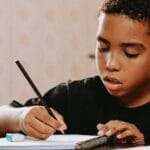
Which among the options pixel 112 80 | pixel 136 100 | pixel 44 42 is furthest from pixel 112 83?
pixel 44 42

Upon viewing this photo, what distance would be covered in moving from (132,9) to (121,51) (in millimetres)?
93

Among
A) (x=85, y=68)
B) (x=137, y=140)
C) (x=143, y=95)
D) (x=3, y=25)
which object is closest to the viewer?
(x=137, y=140)

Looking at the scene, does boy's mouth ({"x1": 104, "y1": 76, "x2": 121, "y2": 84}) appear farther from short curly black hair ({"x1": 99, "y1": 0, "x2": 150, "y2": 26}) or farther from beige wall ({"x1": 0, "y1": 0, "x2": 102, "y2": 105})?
beige wall ({"x1": 0, "y1": 0, "x2": 102, "y2": 105})

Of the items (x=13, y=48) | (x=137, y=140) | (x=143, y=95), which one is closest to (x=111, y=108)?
(x=143, y=95)

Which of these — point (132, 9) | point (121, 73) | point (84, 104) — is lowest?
point (84, 104)

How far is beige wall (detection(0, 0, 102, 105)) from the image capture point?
94.4 inches

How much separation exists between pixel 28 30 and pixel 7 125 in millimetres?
1542

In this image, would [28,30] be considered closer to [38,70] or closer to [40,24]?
[40,24]

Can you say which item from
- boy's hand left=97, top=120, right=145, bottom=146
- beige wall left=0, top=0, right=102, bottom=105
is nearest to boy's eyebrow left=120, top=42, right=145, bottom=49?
boy's hand left=97, top=120, right=145, bottom=146

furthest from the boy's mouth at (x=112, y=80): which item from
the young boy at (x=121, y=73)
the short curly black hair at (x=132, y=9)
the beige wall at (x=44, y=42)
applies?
the beige wall at (x=44, y=42)

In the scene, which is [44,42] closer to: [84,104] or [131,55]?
[84,104]

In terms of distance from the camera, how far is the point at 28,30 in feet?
8.00

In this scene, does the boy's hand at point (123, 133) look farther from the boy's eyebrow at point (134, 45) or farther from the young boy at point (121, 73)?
the boy's eyebrow at point (134, 45)

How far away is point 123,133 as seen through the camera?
84 centimetres
